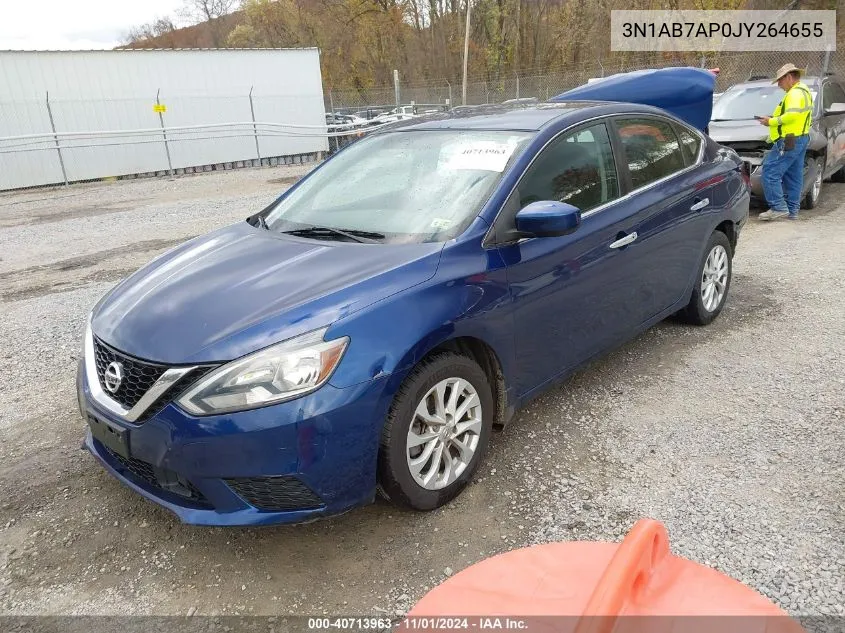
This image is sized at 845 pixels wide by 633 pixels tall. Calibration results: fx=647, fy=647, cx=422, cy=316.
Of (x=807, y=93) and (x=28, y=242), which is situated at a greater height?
(x=807, y=93)

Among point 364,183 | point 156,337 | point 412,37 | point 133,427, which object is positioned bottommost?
point 133,427

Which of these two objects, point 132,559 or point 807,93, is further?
point 807,93

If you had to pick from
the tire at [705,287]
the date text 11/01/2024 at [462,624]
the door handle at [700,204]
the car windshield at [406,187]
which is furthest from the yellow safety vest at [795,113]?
the date text 11/01/2024 at [462,624]

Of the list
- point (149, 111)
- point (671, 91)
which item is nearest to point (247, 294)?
point (671, 91)

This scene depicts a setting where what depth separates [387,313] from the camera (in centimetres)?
250

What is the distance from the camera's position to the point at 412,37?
46.0 metres

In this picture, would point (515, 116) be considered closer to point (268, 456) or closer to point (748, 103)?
point (268, 456)

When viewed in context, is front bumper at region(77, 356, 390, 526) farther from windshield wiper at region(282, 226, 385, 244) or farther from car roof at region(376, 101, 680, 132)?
car roof at region(376, 101, 680, 132)

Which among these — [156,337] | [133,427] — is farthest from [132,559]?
[156,337]

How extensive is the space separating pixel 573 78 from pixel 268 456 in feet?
85.3

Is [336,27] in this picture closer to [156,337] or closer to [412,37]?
[412,37]

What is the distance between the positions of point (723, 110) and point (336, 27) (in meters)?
44.8

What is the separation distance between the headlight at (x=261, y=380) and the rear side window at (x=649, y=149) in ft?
7.83

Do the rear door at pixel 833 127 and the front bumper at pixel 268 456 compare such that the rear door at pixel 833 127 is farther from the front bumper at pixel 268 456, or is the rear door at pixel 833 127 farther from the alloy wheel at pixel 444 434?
the front bumper at pixel 268 456
